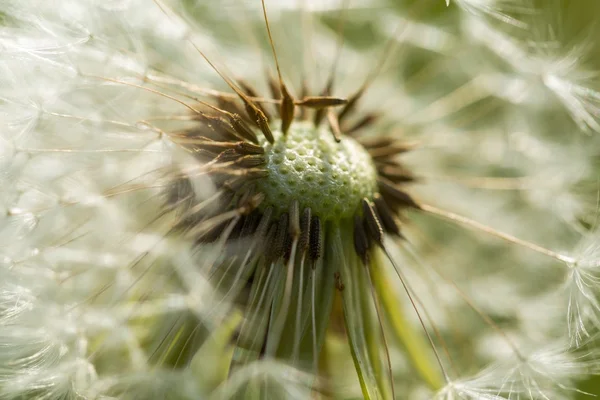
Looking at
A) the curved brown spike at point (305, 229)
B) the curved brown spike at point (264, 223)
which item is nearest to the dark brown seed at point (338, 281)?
the curved brown spike at point (305, 229)

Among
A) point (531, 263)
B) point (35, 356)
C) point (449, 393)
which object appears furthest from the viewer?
point (531, 263)

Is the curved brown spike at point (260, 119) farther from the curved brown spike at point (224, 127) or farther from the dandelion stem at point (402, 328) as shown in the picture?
the dandelion stem at point (402, 328)

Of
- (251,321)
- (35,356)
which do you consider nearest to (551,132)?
(251,321)

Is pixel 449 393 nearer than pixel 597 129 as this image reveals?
Yes

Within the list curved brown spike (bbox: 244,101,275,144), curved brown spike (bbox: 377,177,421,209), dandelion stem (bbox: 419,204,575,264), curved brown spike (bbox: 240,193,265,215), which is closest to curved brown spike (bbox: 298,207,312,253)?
curved brown spike (bbox: 240,193,265,215)

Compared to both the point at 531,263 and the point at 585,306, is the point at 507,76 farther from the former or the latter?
the point at 585,306

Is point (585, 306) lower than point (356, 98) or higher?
lower

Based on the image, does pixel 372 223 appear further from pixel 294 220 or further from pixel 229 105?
pixel 229 105
